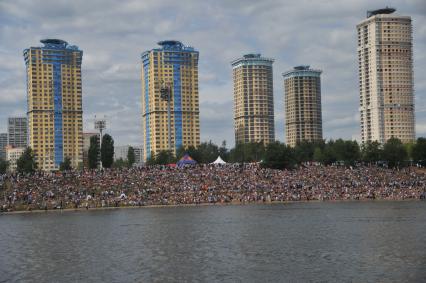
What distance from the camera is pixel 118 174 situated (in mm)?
106250

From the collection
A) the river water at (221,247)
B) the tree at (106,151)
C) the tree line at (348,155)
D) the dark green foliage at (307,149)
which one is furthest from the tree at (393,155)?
the tree at (106,151)

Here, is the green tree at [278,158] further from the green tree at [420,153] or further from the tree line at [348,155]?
the green tree at [420,153]

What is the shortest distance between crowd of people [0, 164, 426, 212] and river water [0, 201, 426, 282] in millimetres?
18910

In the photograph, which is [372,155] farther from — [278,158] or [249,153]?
[249,153]

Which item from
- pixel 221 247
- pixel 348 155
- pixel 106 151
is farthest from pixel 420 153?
pixel 221 247

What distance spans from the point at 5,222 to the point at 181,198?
31.2 m

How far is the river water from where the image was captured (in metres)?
35.6

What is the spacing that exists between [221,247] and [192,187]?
184ft

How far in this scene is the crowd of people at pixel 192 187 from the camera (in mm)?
96938

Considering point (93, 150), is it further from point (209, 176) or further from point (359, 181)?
point (359, 181)

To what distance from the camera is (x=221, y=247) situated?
4709cm

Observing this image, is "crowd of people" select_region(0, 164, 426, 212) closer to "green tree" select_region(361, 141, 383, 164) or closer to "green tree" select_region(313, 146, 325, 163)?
"green tree" select_region(361, 141, 383, 164)

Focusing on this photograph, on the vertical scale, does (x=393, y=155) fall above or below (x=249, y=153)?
below

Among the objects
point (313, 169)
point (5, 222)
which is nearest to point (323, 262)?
point (5, 222)
